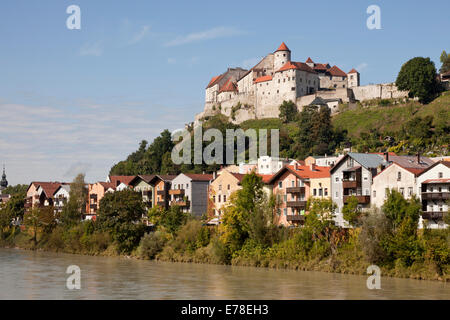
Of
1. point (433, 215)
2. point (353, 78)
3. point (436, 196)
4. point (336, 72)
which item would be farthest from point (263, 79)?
point (433, 215)

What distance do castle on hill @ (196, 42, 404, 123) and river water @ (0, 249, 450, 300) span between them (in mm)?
80883

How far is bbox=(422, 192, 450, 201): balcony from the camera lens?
49869mm

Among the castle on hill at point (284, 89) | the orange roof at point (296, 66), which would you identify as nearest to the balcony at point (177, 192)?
the castle on hill at point (284, 89)

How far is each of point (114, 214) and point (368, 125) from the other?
194ft

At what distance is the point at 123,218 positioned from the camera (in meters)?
71.5

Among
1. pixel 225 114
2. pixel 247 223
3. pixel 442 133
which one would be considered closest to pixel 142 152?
pixel 225 114

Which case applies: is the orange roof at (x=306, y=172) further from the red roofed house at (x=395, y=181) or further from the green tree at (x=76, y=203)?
the green tree at (x=76, y=203)

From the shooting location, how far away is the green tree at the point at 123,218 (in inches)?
2766

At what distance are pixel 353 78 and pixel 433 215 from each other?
97982 millimetres

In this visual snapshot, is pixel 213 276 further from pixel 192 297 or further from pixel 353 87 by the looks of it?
pixel 353 87

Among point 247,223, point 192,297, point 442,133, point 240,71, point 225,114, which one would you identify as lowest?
point 192,297

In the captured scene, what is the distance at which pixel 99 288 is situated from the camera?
42.9 meters

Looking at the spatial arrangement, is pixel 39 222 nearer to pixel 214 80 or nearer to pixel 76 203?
pixel 76 203

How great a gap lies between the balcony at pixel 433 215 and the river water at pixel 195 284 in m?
7.23
